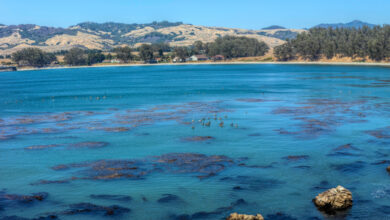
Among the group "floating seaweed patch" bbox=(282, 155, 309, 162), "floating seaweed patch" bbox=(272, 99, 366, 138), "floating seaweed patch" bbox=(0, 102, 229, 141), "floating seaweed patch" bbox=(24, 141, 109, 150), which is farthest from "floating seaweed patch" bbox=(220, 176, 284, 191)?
"floating seaweed patch" bbox=(0, 102, 229, 141)

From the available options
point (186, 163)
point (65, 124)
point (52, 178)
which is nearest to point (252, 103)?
point (65, 124)

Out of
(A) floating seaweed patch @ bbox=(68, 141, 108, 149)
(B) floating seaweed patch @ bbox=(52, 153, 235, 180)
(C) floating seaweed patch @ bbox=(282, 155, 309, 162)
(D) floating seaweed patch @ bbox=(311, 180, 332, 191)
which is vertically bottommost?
(D) floating seaweed patch @ bbox=(311, 180, 332, 191)

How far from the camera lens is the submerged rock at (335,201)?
71.7 feet

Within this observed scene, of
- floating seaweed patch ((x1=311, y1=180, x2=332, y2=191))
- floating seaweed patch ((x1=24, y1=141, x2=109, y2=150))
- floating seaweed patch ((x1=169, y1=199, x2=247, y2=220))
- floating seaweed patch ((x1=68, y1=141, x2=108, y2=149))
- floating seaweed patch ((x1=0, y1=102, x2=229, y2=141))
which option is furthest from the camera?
floating seaweed patch ((x1=0, y1=102, x2=229, y2=141))

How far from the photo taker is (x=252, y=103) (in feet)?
226

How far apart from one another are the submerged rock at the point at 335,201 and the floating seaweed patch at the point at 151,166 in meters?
8.53

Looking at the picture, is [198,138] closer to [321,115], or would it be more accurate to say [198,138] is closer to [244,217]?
[321,115]

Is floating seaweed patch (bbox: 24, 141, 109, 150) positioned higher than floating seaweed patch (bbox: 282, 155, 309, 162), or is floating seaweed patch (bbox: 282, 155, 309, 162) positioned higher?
floating seaweed patch (bbox: 24, 141, 109, 150)

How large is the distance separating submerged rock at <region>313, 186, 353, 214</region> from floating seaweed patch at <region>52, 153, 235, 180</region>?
8.53 m

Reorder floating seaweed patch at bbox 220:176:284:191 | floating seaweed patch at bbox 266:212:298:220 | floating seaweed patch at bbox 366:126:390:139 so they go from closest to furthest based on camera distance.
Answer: floating seaweed patch at bbox 266:212:298:220 → floating seaweed patch at bbox 220:176:284:191 → floating seaweed patch at bbox 366:126:390:139

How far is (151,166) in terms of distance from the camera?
30922 mm

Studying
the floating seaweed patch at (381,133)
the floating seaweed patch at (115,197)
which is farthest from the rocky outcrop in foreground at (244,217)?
the floating seaweed patch at (381,133)

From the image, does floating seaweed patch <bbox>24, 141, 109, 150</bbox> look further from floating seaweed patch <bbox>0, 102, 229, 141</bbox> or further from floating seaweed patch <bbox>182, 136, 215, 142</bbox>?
floating seaweed patch <bbox>182, 136, 215, 142</bbox>

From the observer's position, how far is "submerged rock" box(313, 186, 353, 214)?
2186cm
